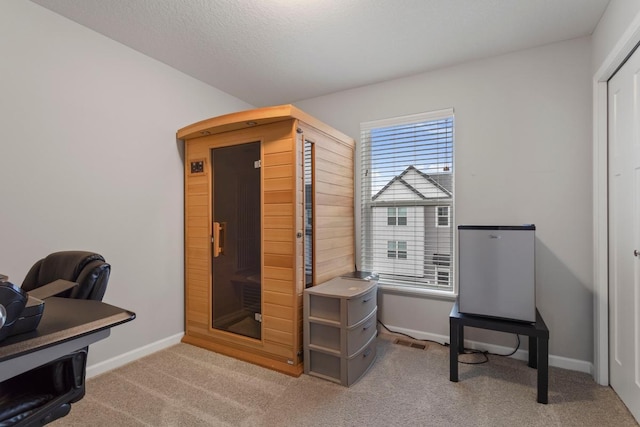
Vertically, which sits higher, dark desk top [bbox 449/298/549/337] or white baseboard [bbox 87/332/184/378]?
dark desk top [bbox 449/298/549/337]

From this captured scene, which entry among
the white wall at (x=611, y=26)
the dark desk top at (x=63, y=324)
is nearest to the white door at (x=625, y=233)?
the white wall at (x=611, y=26)

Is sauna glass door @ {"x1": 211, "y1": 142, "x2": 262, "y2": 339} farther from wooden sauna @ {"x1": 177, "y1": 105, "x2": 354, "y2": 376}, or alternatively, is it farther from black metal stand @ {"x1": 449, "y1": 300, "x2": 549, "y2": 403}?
black metal stand @ {"x1": 449, "y1": 300, "x2": 549, "y2": 403}

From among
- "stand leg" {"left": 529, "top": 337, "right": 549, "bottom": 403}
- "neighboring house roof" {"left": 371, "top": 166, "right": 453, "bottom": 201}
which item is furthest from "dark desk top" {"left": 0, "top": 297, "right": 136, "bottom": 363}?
"neighboring house roof" {"left": 371, "top": 166, "right": 453, "bottom": 201}

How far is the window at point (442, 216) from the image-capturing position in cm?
283

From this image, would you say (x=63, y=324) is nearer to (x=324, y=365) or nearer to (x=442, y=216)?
(x=324, y=365)

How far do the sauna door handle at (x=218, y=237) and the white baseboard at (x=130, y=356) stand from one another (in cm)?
88

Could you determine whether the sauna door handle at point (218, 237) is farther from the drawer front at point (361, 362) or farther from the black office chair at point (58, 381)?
the drawer front at point (361, 362)

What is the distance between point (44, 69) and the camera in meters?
1.99

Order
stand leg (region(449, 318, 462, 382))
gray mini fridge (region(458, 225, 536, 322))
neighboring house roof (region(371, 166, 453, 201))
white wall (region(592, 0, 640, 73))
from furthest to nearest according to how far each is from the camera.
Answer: neighboring house roof (region(371, 166, 453, 201)) < stand leg (region(449, 318, 462, 382)) < gray mini fridge (region(458, 225, 536, 322)) < white wall (region(592, 0, 640, 73))

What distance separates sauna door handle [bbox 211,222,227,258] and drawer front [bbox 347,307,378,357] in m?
1.37

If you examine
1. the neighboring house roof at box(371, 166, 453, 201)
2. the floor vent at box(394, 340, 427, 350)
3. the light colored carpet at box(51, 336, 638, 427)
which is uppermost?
the neighboring house roof at box(371, 166, 453, 201)

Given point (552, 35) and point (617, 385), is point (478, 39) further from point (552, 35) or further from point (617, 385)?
point (617, 385)

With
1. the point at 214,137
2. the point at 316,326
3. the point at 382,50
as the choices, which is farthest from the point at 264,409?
the point at 382,50

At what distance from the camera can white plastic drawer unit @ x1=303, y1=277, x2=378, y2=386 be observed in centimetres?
213
